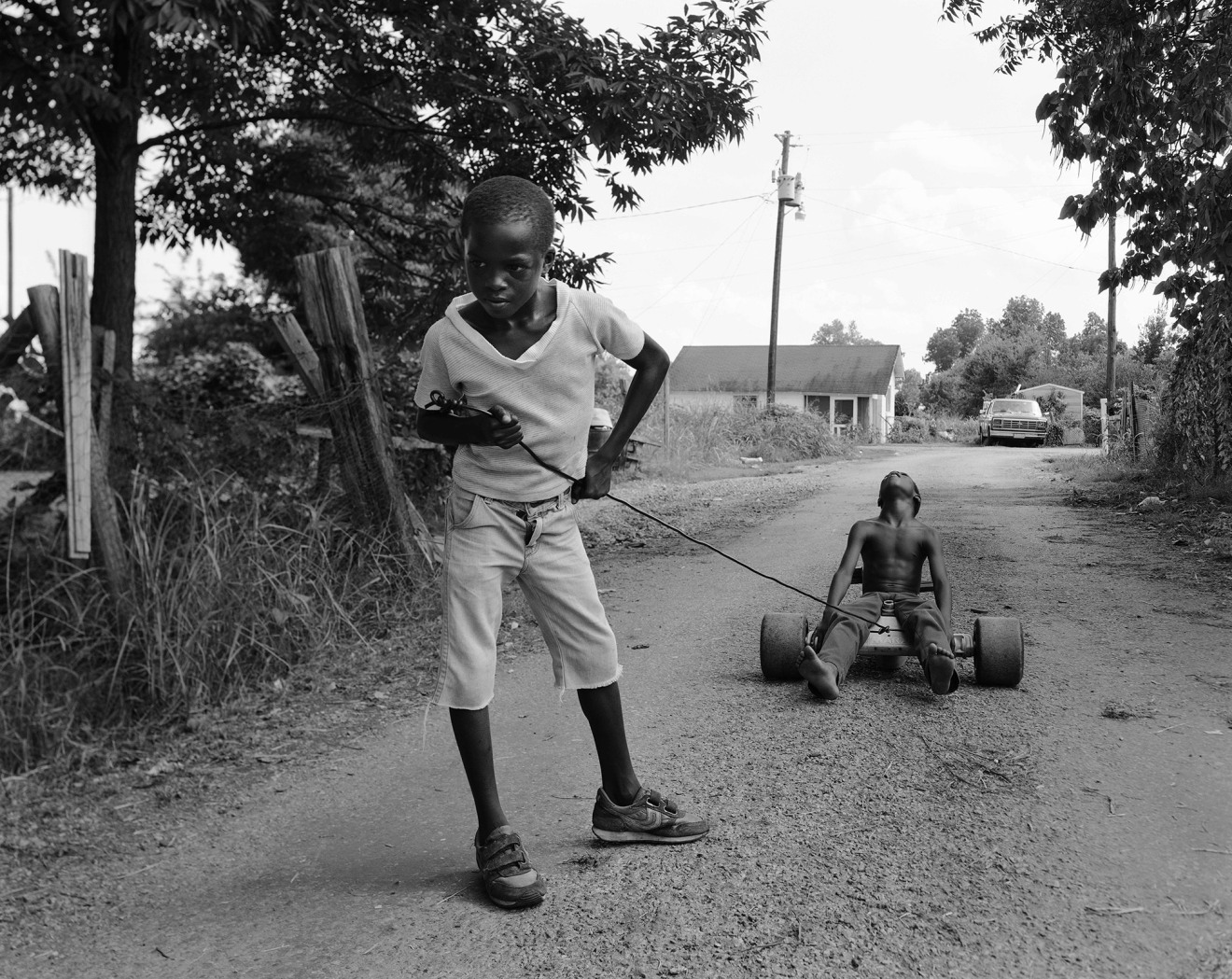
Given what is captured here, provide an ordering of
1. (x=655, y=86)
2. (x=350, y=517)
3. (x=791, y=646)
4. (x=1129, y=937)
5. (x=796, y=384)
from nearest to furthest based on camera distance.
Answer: (x=1129, y=937), (x=791, y=646), (x=350, y=517), (x=655, y=86), (x=796, y=384)

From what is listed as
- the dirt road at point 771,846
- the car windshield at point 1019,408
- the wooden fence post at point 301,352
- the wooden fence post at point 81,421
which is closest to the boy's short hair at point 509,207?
the dirt road at point 771,846

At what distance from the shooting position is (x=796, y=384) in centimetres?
5584

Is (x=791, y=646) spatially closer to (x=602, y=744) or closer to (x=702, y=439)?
(x=602, y=744)

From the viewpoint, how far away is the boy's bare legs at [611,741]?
3.19 m

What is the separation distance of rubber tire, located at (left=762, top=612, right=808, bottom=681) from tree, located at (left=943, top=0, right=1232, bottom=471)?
15.7 ft

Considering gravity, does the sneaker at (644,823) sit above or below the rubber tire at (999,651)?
below

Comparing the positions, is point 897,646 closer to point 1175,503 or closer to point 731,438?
point 1175,503

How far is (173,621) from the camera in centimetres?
495

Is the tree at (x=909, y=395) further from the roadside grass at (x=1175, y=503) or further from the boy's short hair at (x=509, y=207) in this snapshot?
the boy's short hair at (x=509, y=207)

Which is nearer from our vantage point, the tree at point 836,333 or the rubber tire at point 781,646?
the rubber tire at point 781,646

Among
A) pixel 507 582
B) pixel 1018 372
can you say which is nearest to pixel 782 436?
pixel 507 582

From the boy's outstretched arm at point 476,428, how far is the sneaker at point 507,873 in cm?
103

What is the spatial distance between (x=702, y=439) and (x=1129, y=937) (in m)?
21.5

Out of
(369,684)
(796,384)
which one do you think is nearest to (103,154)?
(369,684)
